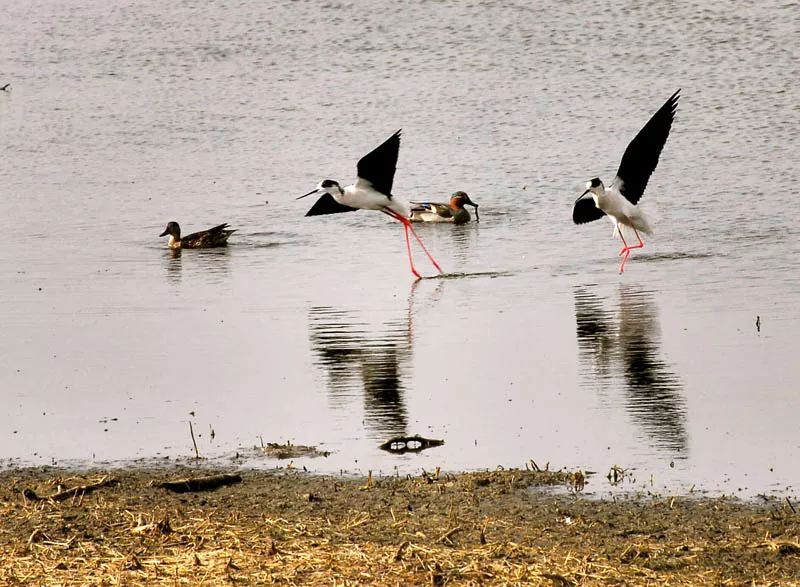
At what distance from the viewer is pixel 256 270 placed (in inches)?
546

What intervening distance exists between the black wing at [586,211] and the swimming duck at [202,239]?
377 cm

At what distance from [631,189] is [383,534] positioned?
9.77 metres

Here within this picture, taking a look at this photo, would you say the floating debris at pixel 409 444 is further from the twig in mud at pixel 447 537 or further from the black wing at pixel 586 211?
the black wing at pixel 586 211

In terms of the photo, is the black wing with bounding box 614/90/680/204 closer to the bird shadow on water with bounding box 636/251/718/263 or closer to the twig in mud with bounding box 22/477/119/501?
the bird shadow on water with bounding box 636/251/718/263

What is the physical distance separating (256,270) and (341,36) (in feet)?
63.5

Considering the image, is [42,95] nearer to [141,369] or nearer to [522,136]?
[522,136]

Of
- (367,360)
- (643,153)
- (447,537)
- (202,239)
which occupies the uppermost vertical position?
(643,153)

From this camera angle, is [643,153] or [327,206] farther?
[327,206]

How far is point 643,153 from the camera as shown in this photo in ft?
47.4

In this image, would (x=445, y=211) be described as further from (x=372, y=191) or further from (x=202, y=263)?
(x=202, y=263)

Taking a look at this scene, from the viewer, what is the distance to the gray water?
7.58m

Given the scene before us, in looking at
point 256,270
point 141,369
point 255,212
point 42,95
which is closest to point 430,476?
point 141,369

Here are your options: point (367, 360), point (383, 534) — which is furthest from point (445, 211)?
point (383, 534)

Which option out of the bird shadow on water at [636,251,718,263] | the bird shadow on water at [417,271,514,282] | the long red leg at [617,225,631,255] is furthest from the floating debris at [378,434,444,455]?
the long red leg at [617,225,631,255]
